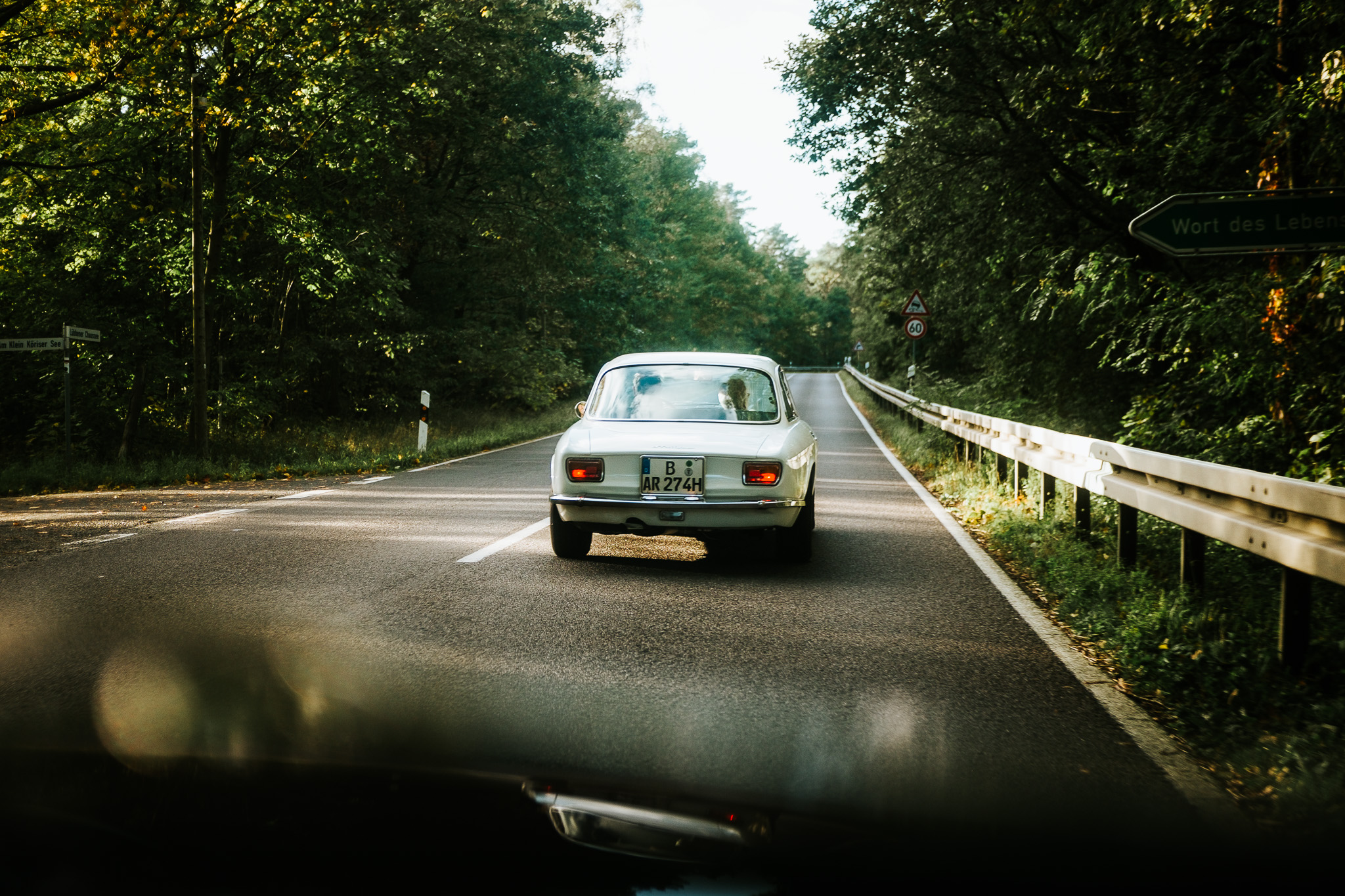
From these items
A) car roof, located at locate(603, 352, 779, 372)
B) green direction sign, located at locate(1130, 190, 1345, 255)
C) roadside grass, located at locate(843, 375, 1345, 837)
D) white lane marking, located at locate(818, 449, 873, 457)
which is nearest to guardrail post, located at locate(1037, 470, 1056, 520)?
roadside grass, located at locate(843, 375, 1345, 837)

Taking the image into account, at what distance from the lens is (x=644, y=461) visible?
23.6 ft

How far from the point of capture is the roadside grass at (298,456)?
1471cm

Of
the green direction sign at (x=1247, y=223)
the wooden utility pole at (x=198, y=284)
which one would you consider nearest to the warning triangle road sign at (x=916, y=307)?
the wooden utility pole at (x=198, y=284)

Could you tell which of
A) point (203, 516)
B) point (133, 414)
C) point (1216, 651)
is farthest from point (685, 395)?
point (133, 414)

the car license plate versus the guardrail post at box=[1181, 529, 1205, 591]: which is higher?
the car license plate

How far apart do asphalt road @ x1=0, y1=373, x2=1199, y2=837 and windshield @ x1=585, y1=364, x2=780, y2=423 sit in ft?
3.70

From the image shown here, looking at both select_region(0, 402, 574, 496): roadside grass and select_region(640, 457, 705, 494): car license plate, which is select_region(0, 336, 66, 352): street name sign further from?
select_region(640, 457, 705, 494): car license plate

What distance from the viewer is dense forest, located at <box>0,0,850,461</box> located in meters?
17.4

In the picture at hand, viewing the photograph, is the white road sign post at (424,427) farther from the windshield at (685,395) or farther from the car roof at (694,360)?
the windshield at (685,395)

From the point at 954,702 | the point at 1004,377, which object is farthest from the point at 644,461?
the point at 1004,377

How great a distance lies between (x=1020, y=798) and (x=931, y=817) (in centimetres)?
39

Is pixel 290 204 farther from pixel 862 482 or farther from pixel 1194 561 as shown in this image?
pixel 1194 561

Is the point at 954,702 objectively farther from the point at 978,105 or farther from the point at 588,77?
the point at 588,77

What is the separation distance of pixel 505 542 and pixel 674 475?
2.15 metres
